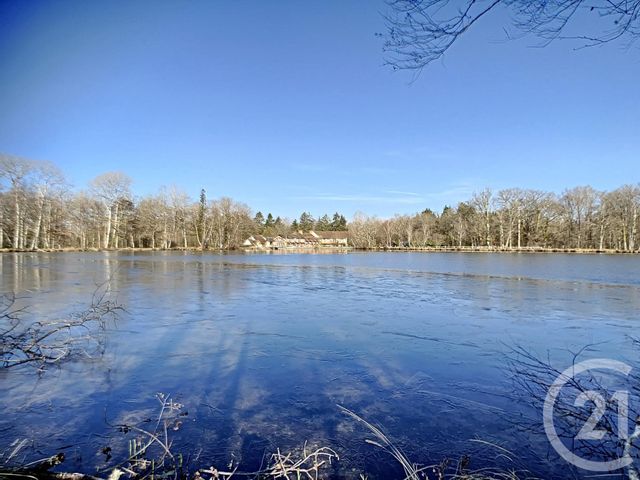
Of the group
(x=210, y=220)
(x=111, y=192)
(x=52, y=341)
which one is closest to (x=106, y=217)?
(x=111, y=192)

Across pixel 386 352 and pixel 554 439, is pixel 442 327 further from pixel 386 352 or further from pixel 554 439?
pixel 554 439

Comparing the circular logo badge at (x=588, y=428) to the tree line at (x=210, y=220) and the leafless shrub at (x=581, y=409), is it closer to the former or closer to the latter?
the leafless shrub at (x=581, y=409)

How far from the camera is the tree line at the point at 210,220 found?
41281 mm

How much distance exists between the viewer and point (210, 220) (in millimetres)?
65750

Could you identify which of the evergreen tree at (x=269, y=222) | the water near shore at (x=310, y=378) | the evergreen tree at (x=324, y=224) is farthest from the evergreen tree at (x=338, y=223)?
the water near shore at (x=310, y=378)

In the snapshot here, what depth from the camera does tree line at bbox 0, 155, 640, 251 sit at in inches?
1625

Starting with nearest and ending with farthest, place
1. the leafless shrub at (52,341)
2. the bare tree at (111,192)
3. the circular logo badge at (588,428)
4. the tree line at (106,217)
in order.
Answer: the circular logo badge at (588,428)
the leafless shrub at (52,341)
the tree line at (106,217)
the bare tree at (111,192)

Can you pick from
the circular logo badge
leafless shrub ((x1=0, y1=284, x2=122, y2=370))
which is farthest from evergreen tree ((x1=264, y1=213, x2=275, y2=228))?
the circular logo badge

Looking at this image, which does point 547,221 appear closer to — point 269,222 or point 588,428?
point 588,428

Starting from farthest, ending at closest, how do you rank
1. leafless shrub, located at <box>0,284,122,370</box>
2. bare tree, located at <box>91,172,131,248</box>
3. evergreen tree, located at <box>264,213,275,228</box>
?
evergreen tree, located at <box>264,213,275,228</box> → bare tree, located at <box>91,172,131,248</box> → leafless shrub, located at <box>0,284,122,370</box>

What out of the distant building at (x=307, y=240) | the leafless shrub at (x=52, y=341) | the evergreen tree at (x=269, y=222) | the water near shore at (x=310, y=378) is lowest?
the water near shore at (x=310, y=378)

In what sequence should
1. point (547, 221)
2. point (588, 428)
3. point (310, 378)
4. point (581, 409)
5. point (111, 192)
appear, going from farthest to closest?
1. point (547, 221)
2. point (111, 192)
3. point (310, 378)
4. point (581, 409)
5. point (588, 428)

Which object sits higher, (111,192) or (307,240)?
(111,192)

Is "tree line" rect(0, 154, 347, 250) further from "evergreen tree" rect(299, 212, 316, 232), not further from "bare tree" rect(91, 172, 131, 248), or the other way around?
"evergreen tree" rect(299, 212, 316, 232)
